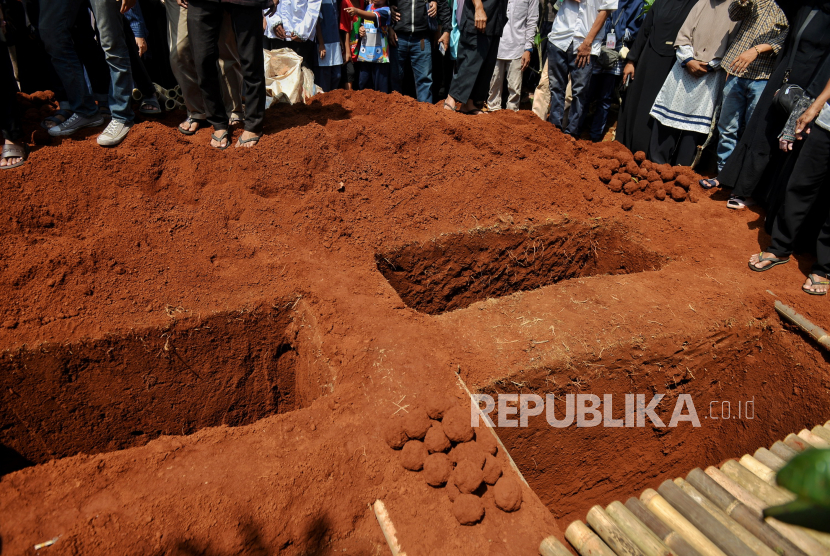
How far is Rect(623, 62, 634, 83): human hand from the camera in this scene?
21.7 feet

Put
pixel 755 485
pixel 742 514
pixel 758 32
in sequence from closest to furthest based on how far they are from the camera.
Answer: pixel 742 514 < pixel 755 485 < pixel 758 32

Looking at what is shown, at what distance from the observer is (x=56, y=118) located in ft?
16.1

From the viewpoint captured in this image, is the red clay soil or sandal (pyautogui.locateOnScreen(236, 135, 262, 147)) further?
sandal (pyautogui.locateOnScreen(236, 135, 262, 147))

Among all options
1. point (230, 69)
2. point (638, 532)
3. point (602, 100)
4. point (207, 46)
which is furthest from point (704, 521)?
point (602, 100)

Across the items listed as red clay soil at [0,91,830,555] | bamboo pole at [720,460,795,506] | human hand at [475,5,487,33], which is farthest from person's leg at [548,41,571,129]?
bamboo pole at [720,460,795,506]

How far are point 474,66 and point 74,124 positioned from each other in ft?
15.4

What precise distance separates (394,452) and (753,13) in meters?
5.70

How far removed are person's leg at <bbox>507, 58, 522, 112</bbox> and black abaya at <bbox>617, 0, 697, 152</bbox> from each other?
1.38 metres

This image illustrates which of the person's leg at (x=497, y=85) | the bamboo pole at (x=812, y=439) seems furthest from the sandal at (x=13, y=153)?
the bamboo pole at (x=812, y=439)

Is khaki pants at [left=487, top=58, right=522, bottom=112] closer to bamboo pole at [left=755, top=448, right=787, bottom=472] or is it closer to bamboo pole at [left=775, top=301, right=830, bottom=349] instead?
bamboo pole at [left=775, top=301, right=830, bottom=349]

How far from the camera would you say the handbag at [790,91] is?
4672mm

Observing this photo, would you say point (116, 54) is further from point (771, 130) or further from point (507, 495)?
point (771, 130)

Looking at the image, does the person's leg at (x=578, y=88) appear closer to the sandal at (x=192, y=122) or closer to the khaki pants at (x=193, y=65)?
the khaki pants at (x=193, y=65)

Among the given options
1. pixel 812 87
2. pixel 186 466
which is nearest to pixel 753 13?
pixel 812 87
